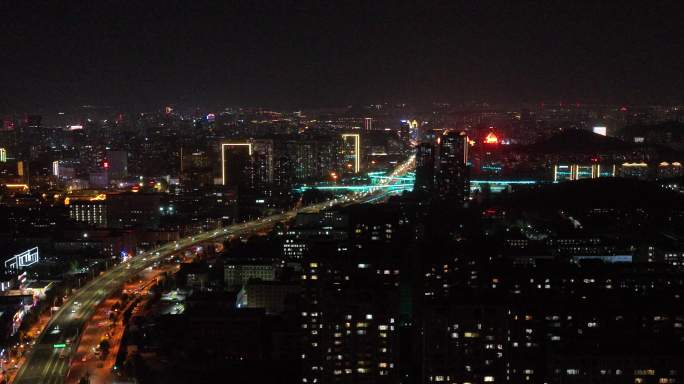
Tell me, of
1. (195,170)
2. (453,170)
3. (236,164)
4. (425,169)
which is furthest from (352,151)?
(453,170)

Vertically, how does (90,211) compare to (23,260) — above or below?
above

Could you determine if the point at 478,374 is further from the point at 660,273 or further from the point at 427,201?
the point at 427,201

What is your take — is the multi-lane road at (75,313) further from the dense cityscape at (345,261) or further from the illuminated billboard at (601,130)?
the illuminated billboard at (601,130)

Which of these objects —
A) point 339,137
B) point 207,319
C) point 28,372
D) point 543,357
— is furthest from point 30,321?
point 339,137

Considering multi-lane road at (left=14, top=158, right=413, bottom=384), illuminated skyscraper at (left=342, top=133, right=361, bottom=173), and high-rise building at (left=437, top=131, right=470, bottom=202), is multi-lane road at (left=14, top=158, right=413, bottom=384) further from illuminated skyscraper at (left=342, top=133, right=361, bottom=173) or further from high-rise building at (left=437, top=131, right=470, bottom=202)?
illuminated skyscraper at (left=342, top=133, right=361, bottom=173)

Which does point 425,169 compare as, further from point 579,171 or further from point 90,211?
point 90,211

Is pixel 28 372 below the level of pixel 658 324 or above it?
below
